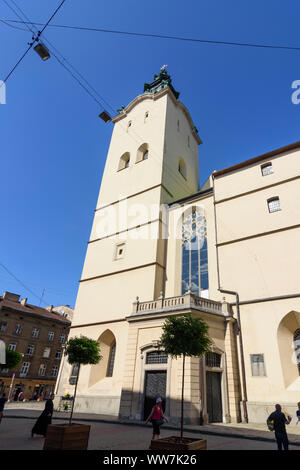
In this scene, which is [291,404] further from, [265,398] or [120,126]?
[120,126]

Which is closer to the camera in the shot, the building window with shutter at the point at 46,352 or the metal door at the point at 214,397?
the metal door at the point at 214,397

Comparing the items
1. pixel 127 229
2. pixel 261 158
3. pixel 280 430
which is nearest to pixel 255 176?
pixel 261 158

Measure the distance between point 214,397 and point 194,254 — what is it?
33.5 feet

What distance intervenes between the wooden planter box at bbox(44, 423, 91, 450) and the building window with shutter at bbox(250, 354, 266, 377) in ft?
37.7

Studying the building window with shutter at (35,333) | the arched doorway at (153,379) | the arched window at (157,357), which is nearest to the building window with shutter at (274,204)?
the arched window at (157,357)

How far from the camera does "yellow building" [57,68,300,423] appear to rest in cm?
1500

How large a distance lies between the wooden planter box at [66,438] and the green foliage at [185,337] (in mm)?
3379

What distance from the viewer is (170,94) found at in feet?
113

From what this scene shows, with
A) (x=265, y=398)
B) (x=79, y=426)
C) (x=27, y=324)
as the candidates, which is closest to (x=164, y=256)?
(x=265, y=398)

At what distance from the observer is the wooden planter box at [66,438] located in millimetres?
6656

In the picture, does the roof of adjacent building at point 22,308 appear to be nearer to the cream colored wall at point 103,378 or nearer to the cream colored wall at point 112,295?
the cream colored wall at point 112,295

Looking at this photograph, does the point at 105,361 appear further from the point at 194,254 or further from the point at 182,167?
the point at 182,167
